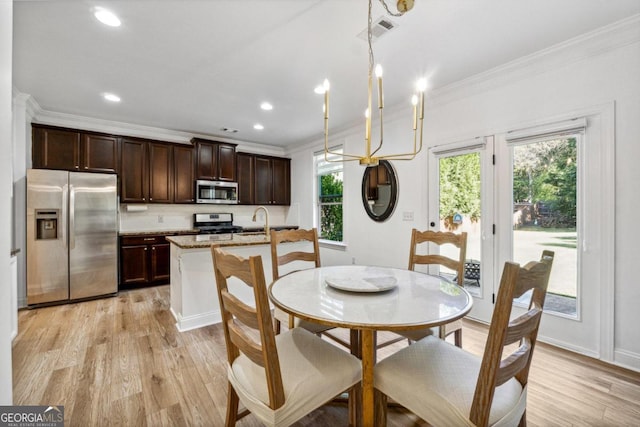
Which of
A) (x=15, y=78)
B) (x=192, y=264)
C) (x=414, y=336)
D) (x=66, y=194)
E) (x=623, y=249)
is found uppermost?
(x=15, y=78)

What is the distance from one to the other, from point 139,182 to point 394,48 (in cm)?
419

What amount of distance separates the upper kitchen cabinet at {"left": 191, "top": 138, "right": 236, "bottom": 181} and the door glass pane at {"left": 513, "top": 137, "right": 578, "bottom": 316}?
4.46 m

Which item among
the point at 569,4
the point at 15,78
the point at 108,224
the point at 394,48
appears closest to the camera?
the point at 569,4

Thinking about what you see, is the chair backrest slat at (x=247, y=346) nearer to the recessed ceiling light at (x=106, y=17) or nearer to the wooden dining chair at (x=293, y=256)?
the wooden dining chair at (x=293, y=256)

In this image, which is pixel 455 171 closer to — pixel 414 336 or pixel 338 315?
pixel 414 336

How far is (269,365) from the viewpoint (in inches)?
40.3

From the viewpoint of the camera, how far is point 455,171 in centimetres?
319

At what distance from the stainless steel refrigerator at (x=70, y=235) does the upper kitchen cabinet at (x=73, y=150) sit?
45 centimetres

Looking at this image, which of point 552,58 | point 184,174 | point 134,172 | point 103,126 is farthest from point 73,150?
point 552,58

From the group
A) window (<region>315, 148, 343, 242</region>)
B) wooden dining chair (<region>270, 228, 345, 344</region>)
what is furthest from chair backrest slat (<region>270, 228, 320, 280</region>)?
window (<region>315, 148, 343, 242</region>)

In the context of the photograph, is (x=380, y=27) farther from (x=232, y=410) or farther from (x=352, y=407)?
(x=232, y=410)

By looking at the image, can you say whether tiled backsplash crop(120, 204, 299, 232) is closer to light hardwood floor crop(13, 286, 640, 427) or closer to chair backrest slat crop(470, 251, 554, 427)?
light hardwood floor crop(13, 286, 640, 427)

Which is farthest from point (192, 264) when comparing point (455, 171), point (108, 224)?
point (455, 171)

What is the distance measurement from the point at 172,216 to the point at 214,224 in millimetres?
730
